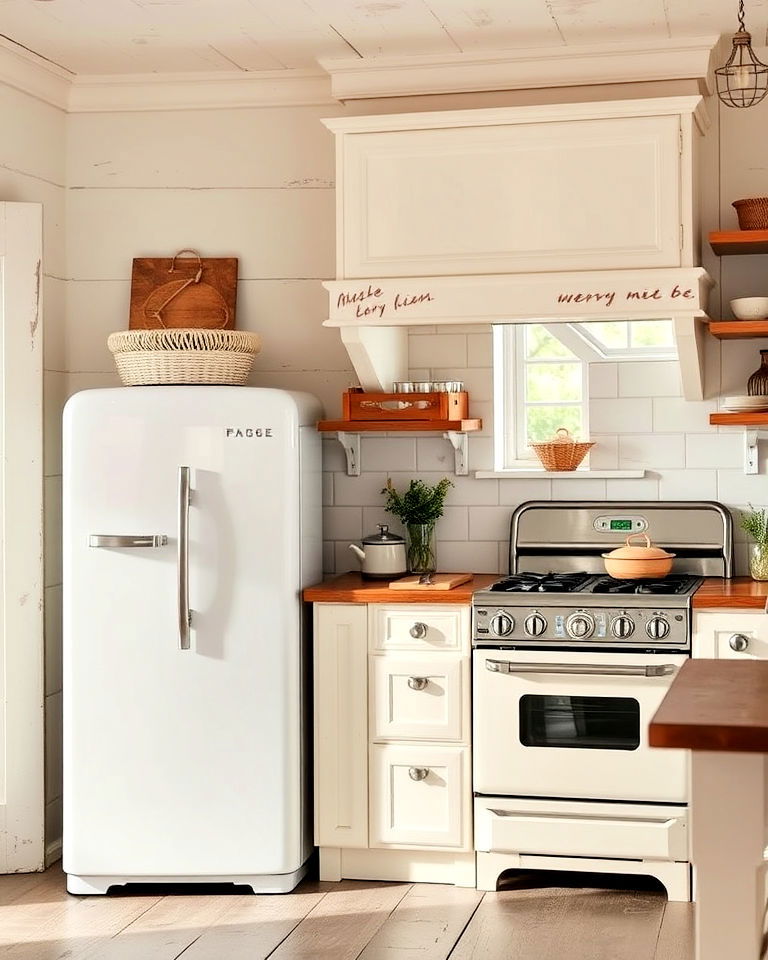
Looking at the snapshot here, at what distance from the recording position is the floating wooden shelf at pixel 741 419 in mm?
3908

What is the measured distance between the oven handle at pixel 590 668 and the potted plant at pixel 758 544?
20.1 inches

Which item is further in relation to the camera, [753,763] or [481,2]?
[481,2]

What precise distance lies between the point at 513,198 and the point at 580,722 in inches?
62.6

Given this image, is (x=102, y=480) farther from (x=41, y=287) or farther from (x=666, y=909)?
(x=666, y=909)

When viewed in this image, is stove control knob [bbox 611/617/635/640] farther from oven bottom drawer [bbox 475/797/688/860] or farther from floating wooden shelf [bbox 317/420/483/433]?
floating wooden shelf [bbox 317/420/483/433]

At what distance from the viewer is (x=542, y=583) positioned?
3973 mm

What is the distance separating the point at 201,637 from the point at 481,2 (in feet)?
6.60

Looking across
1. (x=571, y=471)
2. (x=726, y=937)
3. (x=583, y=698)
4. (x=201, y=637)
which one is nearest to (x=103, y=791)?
(x=201, y=637)

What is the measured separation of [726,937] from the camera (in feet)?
6.48

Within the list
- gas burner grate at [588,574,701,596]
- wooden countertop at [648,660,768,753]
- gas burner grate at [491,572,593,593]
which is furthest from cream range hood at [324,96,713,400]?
wooden countertop at [648,660,768,753]

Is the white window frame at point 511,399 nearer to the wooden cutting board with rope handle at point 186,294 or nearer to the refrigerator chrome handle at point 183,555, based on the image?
the wooden cutting board with rope handle at point 186,294

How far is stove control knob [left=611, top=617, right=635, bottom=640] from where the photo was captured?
12.2 ft

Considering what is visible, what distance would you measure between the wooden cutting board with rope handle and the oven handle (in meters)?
1.50

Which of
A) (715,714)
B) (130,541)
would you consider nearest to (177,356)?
(130,541)
